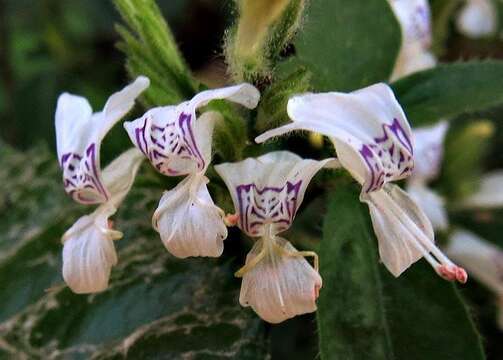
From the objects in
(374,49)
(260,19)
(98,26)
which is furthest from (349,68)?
(98,26)

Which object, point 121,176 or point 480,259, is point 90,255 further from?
point 480,259

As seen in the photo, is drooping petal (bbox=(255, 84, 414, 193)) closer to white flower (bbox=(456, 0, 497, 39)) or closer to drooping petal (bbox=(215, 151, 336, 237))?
drooping petal (bbox=(215, 151, 336, 237))

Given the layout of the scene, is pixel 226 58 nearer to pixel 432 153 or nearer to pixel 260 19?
pixel 260 19

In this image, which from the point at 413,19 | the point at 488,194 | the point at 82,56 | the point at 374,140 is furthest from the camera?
the point at 82,56

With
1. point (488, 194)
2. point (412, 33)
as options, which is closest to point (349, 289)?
point (412, 33)

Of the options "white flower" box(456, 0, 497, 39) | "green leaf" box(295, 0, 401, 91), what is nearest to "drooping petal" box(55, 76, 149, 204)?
"green leaf" box(295, 0, 401, 91)

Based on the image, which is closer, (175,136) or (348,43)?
(175,136)

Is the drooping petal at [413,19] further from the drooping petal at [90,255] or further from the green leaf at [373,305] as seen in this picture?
the drooping petal at [90,255]
